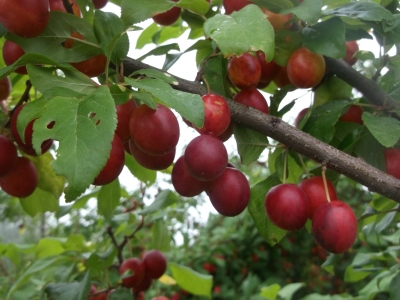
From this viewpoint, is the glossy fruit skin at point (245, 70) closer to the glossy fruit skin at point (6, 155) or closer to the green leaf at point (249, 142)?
the green leaf at point (249, 142)

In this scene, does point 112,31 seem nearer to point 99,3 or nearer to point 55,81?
point 55,81

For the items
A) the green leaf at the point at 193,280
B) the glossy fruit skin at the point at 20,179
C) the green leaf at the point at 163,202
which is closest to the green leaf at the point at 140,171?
the green leaf at the point at 163,202

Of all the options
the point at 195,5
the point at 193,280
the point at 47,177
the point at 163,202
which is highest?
the point at 195,5

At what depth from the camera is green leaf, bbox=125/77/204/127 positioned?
62 centimetres

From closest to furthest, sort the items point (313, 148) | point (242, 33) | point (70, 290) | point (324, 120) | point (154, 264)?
point (242, 33) < point (313, 148) < point (324, 120) < point (70, 290) < point (154, 264)

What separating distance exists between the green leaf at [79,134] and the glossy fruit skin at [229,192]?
0.30 m

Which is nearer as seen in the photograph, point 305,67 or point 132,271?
point 305,67

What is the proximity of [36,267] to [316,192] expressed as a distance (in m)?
0.95

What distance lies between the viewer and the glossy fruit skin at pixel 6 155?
821mm

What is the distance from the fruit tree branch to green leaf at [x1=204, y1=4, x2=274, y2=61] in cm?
16

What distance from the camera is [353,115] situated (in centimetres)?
102

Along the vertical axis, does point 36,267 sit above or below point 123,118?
below

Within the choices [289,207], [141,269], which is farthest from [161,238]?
[289,207]

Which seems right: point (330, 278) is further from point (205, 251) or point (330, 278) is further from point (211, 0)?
point (211, 0)
